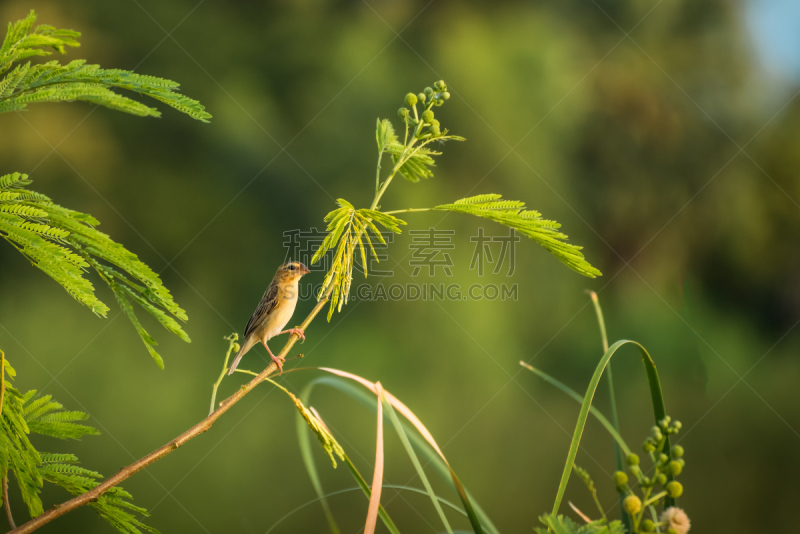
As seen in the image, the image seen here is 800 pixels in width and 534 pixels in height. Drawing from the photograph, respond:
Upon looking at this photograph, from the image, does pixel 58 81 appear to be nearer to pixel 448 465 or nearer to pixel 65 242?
pixel 65 242

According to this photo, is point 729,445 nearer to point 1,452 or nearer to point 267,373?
point 267,373

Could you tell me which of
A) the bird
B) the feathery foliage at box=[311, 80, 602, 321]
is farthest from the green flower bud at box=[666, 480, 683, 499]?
the bird

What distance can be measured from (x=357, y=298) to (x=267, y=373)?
210 cm

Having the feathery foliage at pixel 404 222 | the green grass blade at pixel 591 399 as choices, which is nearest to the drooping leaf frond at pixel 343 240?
the feathery foliage at pixel 404 222

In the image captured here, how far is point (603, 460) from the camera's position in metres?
2.76

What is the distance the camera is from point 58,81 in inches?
27.6

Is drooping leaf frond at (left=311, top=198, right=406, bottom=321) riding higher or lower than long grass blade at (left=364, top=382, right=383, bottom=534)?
higher

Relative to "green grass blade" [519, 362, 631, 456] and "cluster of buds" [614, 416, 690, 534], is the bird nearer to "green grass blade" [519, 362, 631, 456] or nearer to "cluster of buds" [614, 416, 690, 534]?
"green grass blade" [519, 362, 631, 456]

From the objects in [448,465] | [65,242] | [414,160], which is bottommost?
[65,242]

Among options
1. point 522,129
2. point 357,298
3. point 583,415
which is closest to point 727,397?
point 522,129

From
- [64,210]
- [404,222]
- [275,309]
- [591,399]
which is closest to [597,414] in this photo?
[591,399]

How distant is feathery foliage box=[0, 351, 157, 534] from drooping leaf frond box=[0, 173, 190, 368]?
11cm

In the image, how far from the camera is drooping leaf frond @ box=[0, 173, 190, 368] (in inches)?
25.3

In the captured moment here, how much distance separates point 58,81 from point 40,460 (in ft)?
1.51
